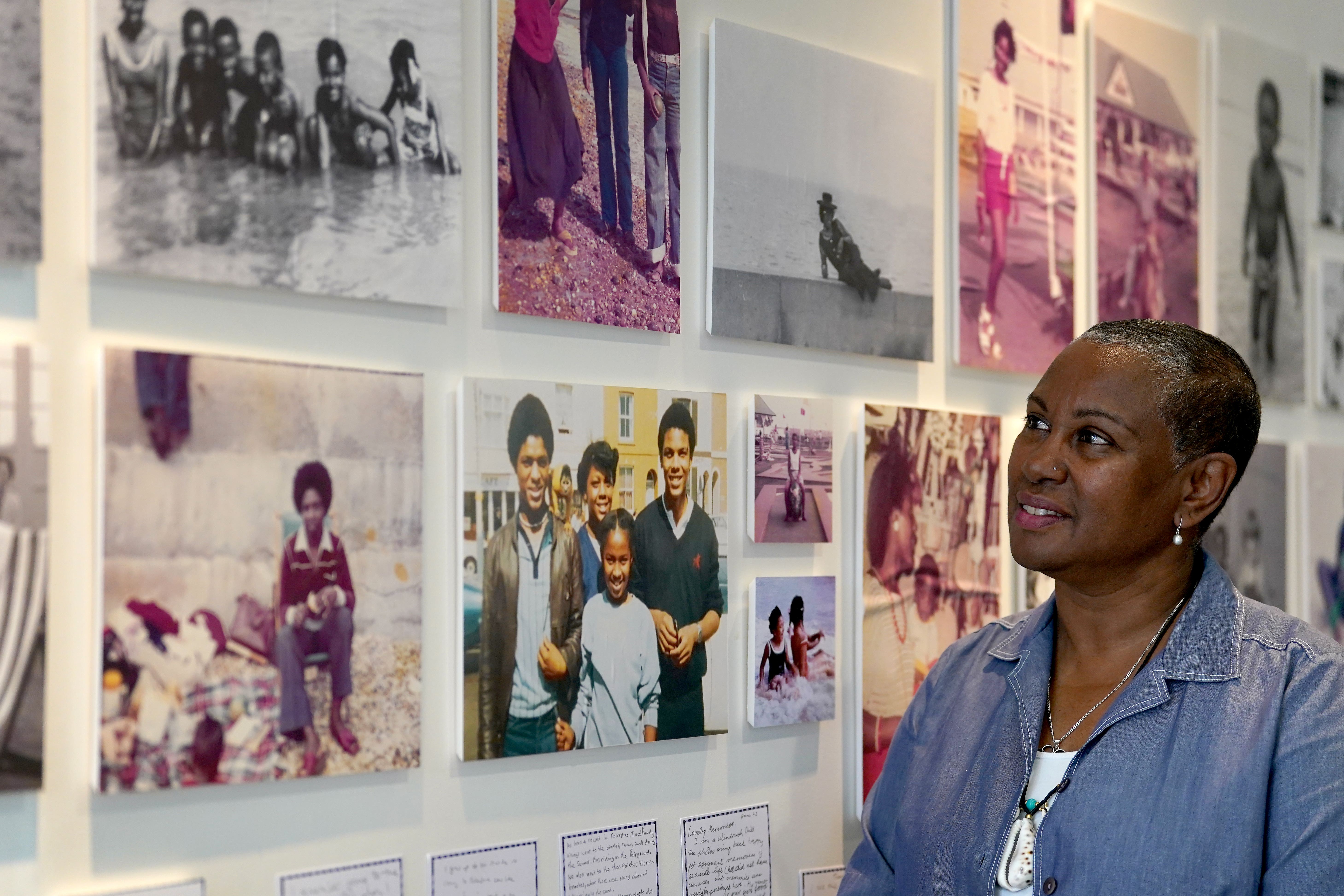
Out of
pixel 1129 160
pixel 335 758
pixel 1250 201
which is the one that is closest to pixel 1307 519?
pixel 1250 201

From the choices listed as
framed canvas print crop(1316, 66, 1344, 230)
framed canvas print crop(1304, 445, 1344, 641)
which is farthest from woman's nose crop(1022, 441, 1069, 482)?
framed canvas print crop(1316, 66, 1344, 230)

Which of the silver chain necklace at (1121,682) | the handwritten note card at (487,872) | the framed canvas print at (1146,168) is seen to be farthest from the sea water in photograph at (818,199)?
the handwritten note card at (487,872)

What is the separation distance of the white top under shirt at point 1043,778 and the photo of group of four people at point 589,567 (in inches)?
15.1

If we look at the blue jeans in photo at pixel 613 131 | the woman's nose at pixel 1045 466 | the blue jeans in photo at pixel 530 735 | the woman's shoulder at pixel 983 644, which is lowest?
the blue jeans in photo at pixel 530 735

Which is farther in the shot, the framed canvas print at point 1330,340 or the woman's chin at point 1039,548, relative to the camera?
the framed canvas print at point 1330,340

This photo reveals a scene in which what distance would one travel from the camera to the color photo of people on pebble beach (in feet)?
4.76

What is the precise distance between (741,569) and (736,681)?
144 mm

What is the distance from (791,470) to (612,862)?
0.54 m

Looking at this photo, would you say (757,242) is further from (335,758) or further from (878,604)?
(335,758)

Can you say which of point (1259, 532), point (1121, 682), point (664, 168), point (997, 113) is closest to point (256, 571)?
point (664, 168)

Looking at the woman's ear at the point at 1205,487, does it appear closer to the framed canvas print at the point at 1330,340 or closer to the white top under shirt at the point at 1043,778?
the white top under shirt at the point at 1043,778

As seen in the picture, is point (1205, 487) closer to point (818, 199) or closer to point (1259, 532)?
point (818, 199)

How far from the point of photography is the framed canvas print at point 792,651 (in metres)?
1.66

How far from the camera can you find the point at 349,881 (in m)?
1.32
